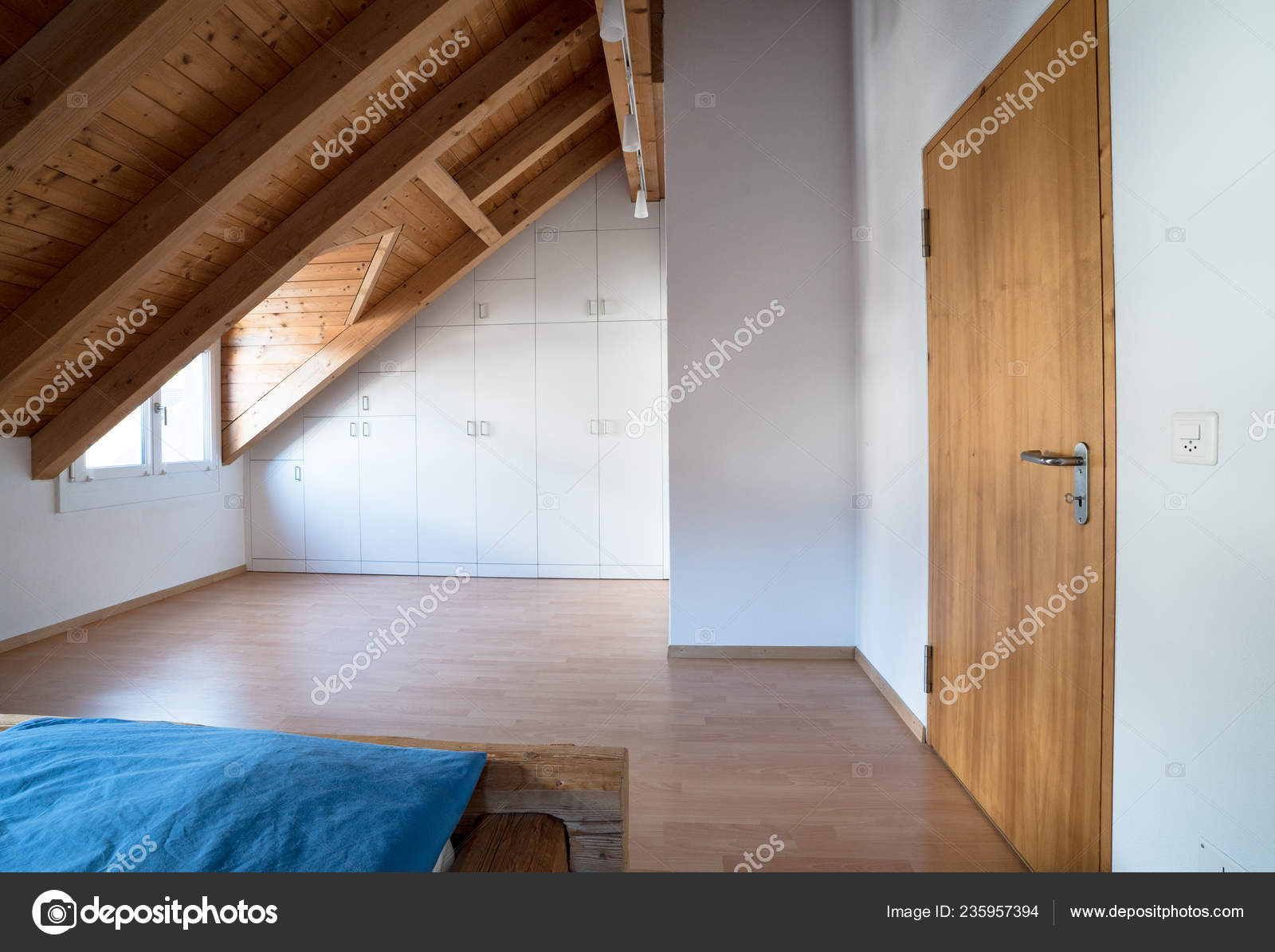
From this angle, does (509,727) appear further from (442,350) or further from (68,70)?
(442,350)

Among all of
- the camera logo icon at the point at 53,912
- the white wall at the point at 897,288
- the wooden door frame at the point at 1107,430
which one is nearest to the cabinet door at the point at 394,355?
the white wall at the point at 897,288

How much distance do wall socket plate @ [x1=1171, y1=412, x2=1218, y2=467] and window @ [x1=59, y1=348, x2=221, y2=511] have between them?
4.58 meters

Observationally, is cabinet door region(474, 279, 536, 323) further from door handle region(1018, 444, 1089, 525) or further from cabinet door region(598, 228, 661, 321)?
door handle region(1018, 444, 1089, 525)

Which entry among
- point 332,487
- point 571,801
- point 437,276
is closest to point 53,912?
point 571,801

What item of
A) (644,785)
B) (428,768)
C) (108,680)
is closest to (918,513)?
(644,785)

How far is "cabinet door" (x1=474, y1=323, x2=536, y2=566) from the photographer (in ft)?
17.4

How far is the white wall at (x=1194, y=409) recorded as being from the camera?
978 mm

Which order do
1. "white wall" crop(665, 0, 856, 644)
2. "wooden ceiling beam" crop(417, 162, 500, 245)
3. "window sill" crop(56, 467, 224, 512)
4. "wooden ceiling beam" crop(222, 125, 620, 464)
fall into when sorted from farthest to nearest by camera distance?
1. "wooden ceiling beam" crop(222, 125, 620, 464)
2. "window sill" crop(56, 467, 224, 512)
3. "wooden ceiling beam" crop(417, 162, 500, 245)
4. "white wall" crop(665, 0, 856, 644)

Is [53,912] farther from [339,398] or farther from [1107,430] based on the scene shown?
[339,398]

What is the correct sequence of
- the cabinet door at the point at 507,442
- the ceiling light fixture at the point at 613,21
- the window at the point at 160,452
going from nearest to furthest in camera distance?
1. the ceiling light fixture at the point at 613,21
2. the window at the point at 160,452
3. the cabinet door at the point at 507,442

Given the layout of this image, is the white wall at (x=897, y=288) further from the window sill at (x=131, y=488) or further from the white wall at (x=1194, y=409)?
the window sill at (x=131, y=488)

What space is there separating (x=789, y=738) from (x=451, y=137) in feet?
9.88

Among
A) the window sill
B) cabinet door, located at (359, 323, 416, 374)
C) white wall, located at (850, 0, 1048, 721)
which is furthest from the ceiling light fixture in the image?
the window sill

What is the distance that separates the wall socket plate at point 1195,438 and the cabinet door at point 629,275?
4.26 meters
